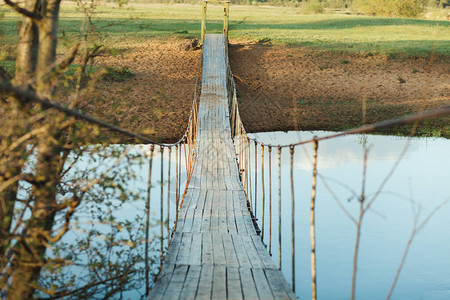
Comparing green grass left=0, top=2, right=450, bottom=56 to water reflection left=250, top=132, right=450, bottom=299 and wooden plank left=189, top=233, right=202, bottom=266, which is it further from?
wooden plank left=189, top=233, right=202, bottom=266

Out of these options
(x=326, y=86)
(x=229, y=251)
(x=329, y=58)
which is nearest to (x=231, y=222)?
(x=229, y=251)

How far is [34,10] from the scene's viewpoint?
2.74m

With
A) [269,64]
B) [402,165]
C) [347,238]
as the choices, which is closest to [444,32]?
[269,64]

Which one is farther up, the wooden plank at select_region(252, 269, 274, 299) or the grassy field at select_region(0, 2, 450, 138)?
the grassy field at select_region(0, 2, 450, 138)

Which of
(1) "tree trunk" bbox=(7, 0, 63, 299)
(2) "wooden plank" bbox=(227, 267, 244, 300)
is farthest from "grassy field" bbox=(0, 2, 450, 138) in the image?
(1) "tree trunk" bbox=(7, 0, 63, 299)

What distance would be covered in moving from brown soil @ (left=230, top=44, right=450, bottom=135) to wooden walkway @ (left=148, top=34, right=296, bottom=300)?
3868mm

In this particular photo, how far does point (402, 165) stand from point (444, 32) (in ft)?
43.9

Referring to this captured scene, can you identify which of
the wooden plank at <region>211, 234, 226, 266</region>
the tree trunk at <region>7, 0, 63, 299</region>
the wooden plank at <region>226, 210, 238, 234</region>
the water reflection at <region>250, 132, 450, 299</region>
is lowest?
the water reflection at <region>250, 132, 450, 299</region>

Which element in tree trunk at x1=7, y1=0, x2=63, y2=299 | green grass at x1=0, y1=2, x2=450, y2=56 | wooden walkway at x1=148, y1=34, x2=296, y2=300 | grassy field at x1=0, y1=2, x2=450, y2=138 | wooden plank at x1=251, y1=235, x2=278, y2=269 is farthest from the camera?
green grass at x1=0, y1=2, x2=450, y2=56

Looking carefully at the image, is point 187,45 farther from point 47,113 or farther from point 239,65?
point 47,113

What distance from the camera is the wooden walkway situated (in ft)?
10.0

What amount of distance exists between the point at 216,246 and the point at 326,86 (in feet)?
32.8

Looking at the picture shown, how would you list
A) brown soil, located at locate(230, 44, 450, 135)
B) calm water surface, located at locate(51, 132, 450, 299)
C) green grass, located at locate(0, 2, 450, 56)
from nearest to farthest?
1. calm water surface, located at locate(51, 132, 450, 299)
2. brown soil, located at locate(230, 44, 450, 135)
3. green grass, located at locate(0, 2, 450, 56)

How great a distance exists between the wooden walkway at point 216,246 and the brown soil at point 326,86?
3868 mm
